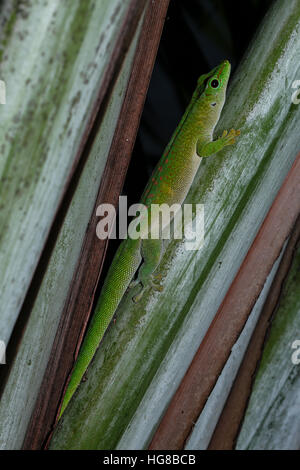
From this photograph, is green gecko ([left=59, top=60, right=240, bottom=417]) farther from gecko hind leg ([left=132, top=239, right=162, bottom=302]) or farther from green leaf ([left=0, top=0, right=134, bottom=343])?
green leaf ([left=0, top=0, right=134, bottom=343])

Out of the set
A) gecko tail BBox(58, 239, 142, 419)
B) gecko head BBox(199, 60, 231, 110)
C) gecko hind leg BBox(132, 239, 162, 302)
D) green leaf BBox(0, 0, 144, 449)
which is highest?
gecko head BBox(199, 60, 231, 110)

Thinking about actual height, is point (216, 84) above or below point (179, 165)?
above

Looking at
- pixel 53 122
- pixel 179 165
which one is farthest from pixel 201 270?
pixel 179 165

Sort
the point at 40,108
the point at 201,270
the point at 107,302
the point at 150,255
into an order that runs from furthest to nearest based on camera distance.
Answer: the point at 150,255 < the point at 107,302 < the point at 201,270 < the point at 40,108

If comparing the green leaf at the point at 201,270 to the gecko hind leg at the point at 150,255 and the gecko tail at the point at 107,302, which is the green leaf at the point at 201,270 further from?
the gecko hind leg at the point at 150,255

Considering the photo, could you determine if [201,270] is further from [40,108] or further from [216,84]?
[216,84]

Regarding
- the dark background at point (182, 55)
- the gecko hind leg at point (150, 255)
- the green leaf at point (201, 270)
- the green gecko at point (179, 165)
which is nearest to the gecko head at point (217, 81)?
the green gecko at point (179, 165)

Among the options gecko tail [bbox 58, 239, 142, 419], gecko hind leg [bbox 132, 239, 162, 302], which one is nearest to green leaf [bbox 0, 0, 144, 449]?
gecko tail [bbox 58, 239, 142, 419]
